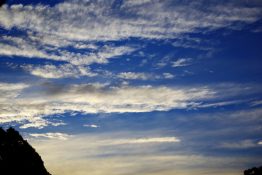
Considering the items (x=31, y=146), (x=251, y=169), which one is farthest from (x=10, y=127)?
(x=251, y=169)

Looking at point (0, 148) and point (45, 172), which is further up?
point (0, 148)

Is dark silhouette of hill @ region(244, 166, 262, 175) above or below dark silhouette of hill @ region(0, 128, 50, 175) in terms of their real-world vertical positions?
below

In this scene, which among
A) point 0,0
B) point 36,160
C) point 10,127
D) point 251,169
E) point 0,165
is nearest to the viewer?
point 0,0

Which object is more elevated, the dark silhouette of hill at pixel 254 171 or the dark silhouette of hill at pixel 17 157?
the dark silhouette of hill at pixel 17 157

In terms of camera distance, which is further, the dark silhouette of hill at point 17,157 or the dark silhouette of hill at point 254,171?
the dark silhouette of hill at point 254,171

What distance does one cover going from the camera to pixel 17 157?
59.5m

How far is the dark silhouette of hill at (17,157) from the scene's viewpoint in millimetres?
55750

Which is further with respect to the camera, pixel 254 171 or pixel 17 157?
pixel 254 171

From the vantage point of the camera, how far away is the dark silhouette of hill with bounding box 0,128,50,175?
5575cm

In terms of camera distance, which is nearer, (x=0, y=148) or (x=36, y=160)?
(x=0, y=148)

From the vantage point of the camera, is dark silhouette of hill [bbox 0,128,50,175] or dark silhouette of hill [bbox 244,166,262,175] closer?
dark silhouette of hill [bbox 0,128,50,175]

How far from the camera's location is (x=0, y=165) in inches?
2090

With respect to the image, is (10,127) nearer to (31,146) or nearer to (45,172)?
(31,146)

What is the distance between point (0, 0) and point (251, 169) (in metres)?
70.9
